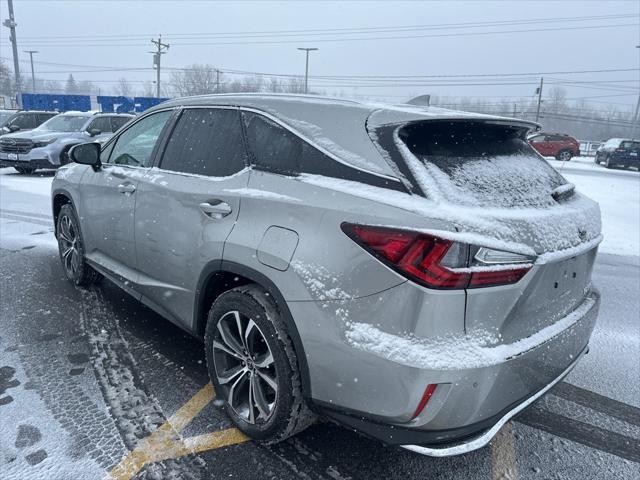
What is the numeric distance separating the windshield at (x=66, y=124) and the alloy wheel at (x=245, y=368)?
507 inches

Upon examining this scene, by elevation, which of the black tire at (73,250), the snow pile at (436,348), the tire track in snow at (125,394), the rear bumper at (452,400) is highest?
the snow pile at (436,348)

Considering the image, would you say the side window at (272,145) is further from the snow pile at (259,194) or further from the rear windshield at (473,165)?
the rear windshield at (473,165)

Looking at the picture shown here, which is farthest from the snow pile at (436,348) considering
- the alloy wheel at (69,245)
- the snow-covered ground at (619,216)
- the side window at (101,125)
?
the side window at (101,125)

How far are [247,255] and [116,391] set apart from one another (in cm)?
135

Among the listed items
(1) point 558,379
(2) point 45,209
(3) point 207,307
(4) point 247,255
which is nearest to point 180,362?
(3) point 207,307

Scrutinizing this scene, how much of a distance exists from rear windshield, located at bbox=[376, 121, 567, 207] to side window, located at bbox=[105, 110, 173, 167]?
2.01 m

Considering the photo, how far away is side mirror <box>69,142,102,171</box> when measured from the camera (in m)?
3.82

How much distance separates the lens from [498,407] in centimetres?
188

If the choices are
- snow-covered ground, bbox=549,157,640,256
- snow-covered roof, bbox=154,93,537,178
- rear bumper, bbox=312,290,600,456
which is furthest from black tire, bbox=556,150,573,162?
rear bumper, bbox=312,290,600,456

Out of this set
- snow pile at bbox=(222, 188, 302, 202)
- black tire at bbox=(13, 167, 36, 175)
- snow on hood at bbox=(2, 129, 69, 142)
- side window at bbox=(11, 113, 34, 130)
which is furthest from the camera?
side window at bbox=(11, 113, 34, 130)

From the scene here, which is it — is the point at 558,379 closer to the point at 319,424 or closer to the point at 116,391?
the point at 319,424

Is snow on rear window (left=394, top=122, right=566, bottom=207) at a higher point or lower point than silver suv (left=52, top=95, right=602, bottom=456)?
higher

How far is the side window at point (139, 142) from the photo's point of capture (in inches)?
133

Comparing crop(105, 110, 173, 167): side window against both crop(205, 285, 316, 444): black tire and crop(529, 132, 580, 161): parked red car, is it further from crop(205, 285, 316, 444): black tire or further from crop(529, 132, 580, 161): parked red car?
crop(529, 132, 580, 161): parked red car
